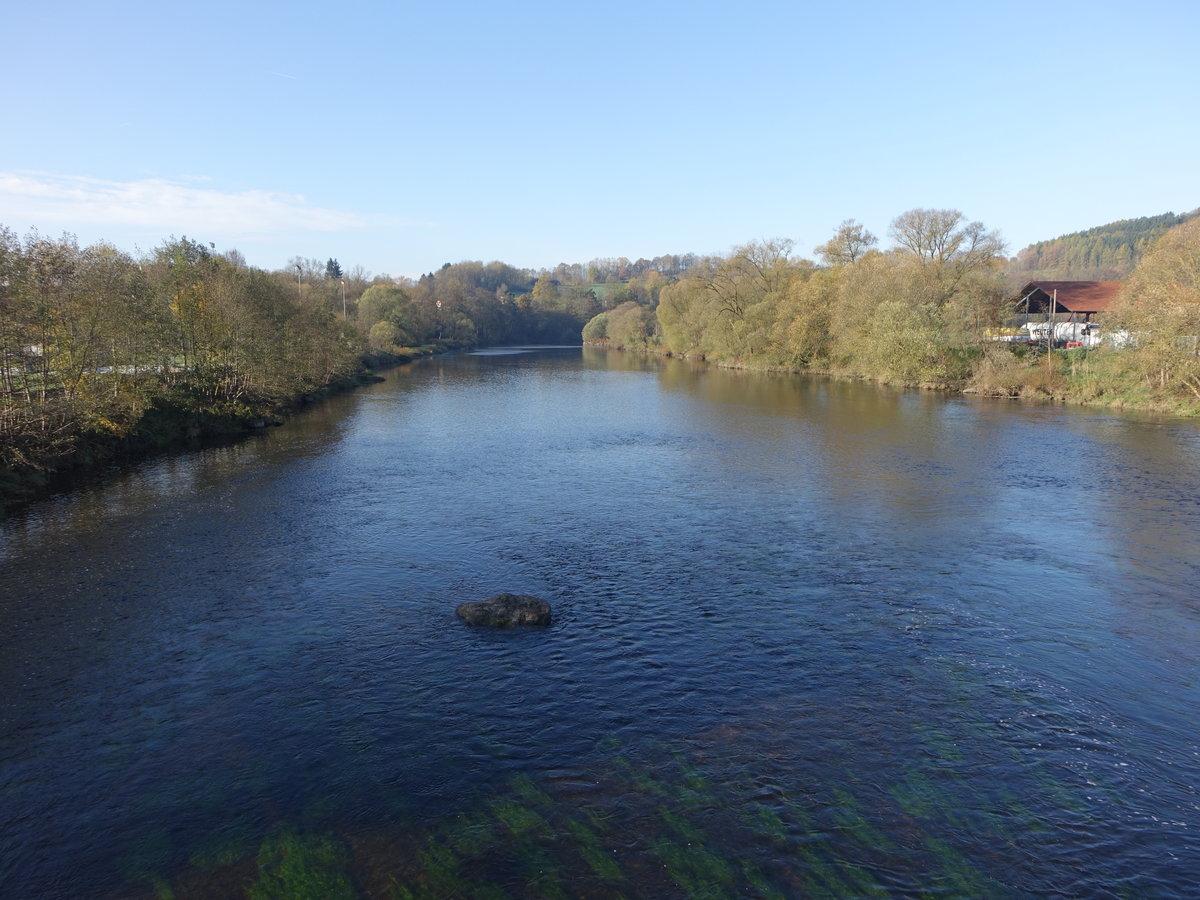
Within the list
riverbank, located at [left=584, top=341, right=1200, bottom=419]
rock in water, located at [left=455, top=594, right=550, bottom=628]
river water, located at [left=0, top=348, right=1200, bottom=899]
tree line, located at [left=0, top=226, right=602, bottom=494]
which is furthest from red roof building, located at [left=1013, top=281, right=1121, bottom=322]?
rock in water, located at [left=455, top=594, right=550, bottom=628]

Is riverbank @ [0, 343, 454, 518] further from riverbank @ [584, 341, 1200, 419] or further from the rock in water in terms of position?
riverbank @ [584, 341, 1200, 419]

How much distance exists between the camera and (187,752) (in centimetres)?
1008

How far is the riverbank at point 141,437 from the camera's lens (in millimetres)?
23312

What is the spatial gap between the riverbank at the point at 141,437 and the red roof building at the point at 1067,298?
61.6 m

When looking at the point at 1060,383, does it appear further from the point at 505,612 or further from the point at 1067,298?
the point at 505,612

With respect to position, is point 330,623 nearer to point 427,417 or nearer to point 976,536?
point 976,536

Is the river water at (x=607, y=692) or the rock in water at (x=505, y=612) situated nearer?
the river water at (x=607, y=692)

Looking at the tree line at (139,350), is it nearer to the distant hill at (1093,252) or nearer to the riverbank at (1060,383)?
the riverbank at (1060,383)

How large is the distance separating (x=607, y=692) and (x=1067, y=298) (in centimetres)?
7036

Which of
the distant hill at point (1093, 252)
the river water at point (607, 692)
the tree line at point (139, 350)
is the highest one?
the distant hill at point (1093, 252)

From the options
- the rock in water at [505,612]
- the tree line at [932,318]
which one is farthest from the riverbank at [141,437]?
the tree line at [932,318]

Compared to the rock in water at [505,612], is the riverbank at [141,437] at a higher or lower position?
higher

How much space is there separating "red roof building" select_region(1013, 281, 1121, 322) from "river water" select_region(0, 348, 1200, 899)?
45709mm

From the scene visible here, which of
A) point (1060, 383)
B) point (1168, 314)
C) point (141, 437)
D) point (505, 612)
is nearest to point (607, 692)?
point (505, 612)
